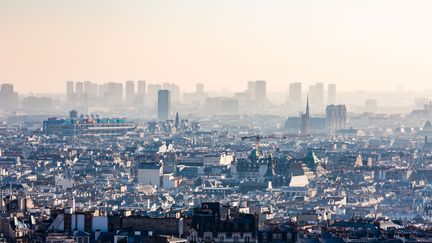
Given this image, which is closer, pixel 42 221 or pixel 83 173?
pixel 42 221

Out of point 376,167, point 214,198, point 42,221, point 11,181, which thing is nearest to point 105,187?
point 11,181

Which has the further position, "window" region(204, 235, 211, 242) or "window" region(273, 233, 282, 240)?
"window" region(273, 233, 282, 240)

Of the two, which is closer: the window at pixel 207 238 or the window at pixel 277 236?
the window at pixel 207 238

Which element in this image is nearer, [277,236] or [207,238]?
[207,238]

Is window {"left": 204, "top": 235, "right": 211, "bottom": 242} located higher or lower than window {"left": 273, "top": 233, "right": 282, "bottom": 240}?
higher

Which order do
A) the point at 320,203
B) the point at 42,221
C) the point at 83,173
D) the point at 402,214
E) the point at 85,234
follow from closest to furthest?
the point at 85,234 < the point at 42,221 < the point at 402,214 < the point at 320,203 < the point at 83,173

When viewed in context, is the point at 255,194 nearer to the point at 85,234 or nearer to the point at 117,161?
the point at 117,161

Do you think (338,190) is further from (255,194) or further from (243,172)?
(243,172)

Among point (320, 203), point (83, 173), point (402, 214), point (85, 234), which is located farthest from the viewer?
point (83, 173)

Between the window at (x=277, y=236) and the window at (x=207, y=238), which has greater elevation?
the window at (x=207, y=238)
